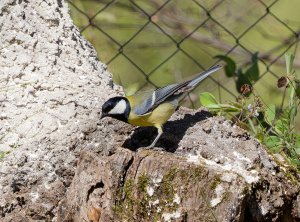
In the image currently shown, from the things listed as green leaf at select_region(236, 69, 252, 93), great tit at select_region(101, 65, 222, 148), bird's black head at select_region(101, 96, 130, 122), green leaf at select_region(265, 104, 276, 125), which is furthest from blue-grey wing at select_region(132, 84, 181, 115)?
green leaf at select_region(236, 69, 252, 93)

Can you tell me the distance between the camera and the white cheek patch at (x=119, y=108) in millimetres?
3518

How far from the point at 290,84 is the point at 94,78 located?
2.84ft

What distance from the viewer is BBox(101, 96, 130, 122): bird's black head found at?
351 cm

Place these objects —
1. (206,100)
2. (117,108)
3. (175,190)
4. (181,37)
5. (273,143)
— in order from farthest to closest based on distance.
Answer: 1. (181,37)
2. (206,100)
3. (273,143)
4. (117,108)
5. (175,190)

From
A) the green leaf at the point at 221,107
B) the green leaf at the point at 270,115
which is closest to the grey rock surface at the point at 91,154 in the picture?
the green leaf at the point at 221,107

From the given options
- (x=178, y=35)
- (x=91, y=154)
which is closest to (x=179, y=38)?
(x=178, y=35)

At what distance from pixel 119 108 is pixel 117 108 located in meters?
0.03

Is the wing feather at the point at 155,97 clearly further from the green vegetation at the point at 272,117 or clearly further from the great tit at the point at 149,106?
the green vegetation at the point at 272,117

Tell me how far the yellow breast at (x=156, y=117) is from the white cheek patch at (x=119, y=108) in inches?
2.8

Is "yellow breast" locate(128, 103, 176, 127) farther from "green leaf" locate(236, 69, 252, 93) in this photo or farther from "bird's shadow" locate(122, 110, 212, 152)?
"green leaf" locate(236, 69, 252, 93)

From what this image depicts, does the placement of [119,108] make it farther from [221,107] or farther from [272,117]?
[272,117]

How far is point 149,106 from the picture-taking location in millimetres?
3857

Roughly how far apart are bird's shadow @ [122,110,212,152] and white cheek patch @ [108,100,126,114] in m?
0.13

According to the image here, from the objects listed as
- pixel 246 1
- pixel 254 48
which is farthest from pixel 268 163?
pixel 254 48
